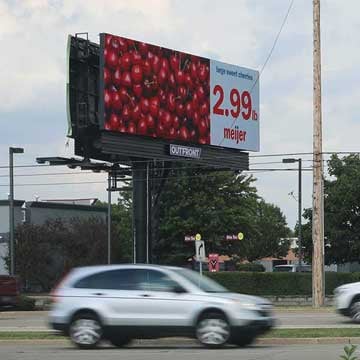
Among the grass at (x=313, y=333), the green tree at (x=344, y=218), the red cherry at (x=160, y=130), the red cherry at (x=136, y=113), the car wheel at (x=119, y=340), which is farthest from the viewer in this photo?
the green tree at (x=344, y=218)

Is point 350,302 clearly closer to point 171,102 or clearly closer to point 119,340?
point 119,340

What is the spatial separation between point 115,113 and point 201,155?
805 centimetres

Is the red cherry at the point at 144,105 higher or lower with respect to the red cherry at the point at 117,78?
lower

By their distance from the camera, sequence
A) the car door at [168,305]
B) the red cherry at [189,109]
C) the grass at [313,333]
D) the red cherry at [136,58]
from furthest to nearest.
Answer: the red cherry at [189,109] < the red cherry at [136,58] < the grass at [313,333] < the car door at [168,305]

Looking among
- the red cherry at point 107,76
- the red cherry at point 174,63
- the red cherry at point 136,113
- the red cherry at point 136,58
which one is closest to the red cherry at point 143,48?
the red cherry at point 136,58

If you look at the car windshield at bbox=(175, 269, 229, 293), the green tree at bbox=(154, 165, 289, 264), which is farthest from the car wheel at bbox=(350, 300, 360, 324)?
the green tree at bbox=(154, 165, 289, 264)

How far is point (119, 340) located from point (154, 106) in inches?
1177

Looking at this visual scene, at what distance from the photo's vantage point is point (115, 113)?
1746 inches

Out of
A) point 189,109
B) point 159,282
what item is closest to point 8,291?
point 189,109

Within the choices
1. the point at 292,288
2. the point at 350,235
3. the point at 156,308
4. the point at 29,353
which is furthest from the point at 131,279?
the point at 350,235

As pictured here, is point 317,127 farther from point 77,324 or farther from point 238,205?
point 238,205

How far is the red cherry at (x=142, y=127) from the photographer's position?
151 ft

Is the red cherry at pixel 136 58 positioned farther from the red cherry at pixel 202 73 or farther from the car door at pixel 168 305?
the car door at pixel 168 305

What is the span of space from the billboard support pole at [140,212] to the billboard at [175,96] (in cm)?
223
